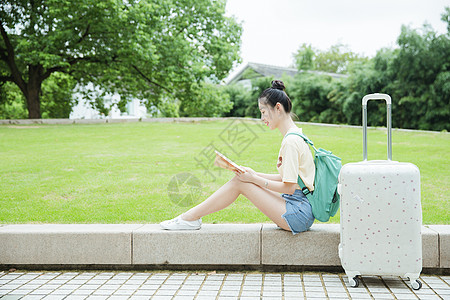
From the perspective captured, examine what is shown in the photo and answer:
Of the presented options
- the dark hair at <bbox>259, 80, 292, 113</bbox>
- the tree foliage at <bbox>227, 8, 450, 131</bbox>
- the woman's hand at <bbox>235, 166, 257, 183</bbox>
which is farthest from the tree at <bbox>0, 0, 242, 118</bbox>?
the woman's hand at <bbox>235, 166, 257, 183</bbox>

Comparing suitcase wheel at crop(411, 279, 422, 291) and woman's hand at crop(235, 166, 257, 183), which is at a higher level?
woman's hand at crop(235, 166, 257, 183)

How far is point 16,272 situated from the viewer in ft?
13.9

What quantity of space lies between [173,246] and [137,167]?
13.4ft

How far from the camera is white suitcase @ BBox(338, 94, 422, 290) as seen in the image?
11.7 feet

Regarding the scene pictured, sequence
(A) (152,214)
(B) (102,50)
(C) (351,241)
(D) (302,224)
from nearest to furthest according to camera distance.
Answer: (C) (351,241) → (D) (302,224) → (A) (152,214) → (B) (102,50)

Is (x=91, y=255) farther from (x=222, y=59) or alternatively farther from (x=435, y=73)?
(x=222, y=59)

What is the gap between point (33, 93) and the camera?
1919cm

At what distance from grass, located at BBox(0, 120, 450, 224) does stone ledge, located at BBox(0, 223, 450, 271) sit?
3.09ft

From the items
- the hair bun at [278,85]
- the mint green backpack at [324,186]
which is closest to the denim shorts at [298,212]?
the mint green backpack at [324,186]

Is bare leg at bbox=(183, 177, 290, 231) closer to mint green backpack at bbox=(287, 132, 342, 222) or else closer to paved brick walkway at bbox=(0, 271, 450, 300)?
mint green backpack at bbox=(287, 132, 342, 222)

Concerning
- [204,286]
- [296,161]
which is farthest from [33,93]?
[296,161]

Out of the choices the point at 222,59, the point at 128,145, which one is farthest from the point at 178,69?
the point at 128,145

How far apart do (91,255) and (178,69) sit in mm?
15704

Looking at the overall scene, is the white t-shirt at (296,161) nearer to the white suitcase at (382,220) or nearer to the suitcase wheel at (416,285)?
the white suitcase at (382,220)
